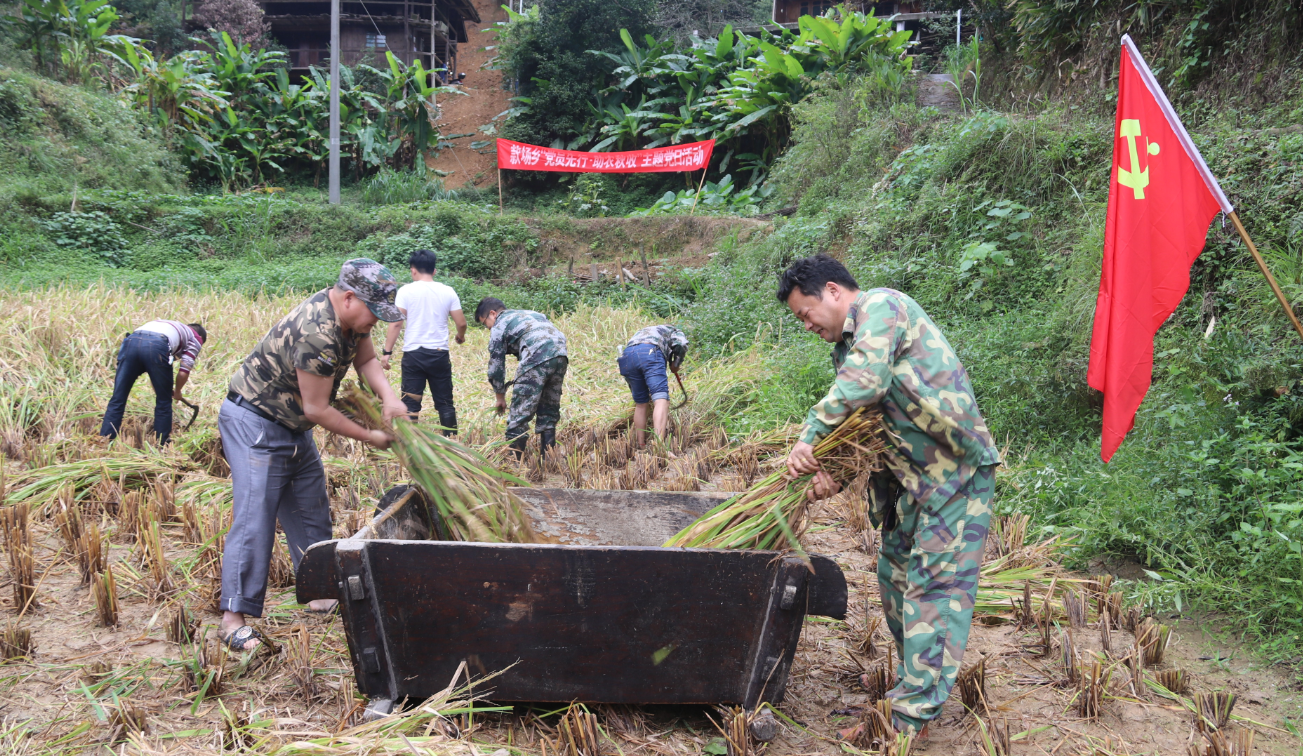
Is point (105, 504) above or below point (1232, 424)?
below

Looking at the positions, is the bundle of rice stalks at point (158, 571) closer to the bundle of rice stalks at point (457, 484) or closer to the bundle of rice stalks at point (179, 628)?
the bundle of rice stalks at point (179, 628)

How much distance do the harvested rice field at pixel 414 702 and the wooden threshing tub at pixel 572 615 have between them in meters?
0.14

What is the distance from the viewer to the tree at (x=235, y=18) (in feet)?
80.5

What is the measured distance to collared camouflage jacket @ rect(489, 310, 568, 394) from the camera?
573 cm

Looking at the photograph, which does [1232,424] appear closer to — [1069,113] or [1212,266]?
[1212,266]

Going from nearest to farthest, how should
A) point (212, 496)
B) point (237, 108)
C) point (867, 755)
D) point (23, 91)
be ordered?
point (867, 755) < point (212, 496) < point (23, 91) < point (237, 108)

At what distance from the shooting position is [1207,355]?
14.7 ft

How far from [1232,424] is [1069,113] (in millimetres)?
5011

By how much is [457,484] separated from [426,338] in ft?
9.98

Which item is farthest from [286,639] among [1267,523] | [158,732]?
[1267,523]

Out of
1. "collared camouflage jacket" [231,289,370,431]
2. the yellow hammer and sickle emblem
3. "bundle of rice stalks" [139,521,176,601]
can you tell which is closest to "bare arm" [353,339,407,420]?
"collared camouflage jacket" [231,289,370,431]

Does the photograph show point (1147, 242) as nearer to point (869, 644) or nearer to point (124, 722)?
point (869, 644)

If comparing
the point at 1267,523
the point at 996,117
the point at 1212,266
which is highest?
the point at 996,117

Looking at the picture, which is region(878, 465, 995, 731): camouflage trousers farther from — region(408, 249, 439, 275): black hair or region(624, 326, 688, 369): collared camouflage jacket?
region(408, 249, 439, 275): black hair
